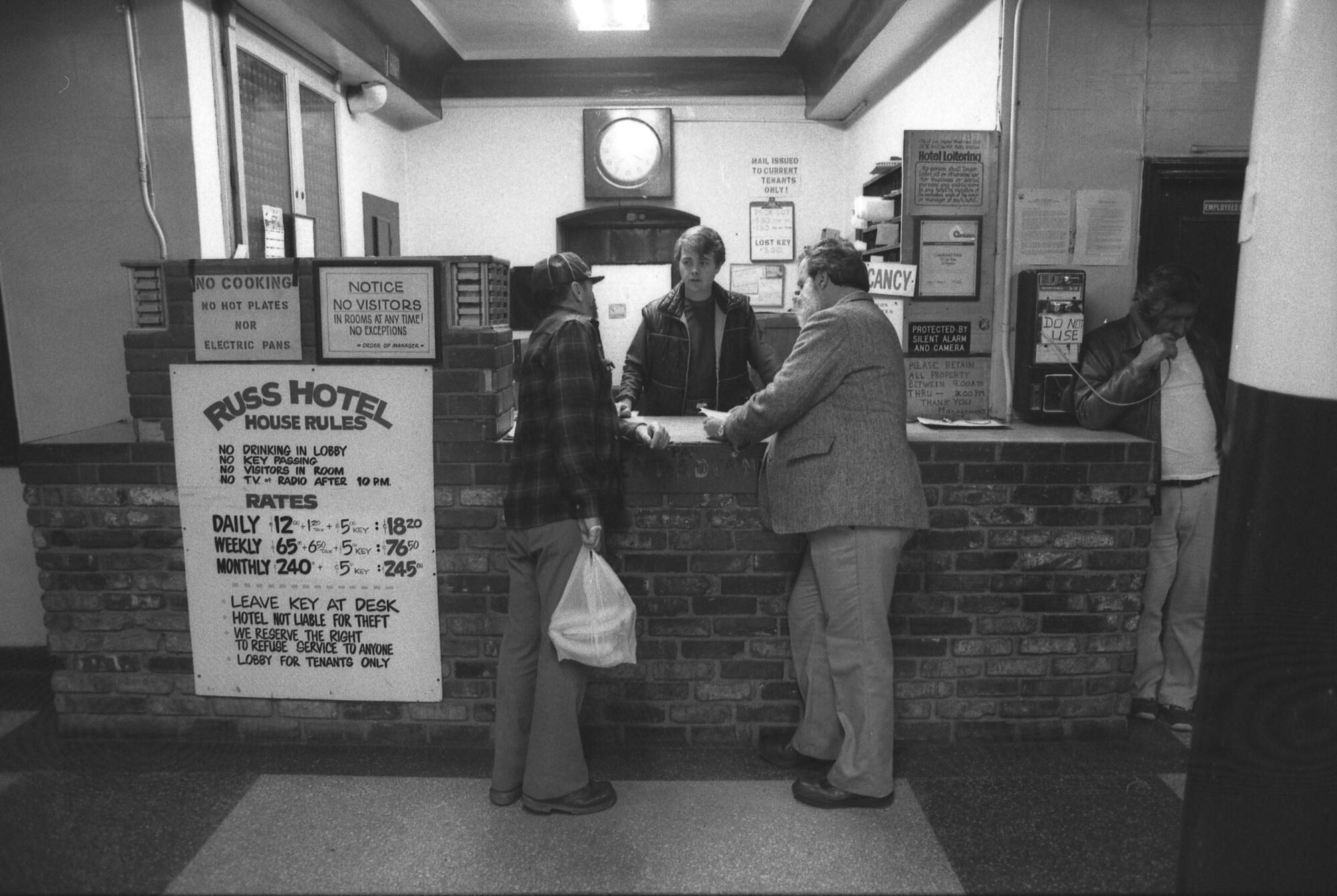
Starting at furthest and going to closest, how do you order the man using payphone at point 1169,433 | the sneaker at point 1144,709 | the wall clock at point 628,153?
the wall clock at point 628,153
the sneaker at point 1144,709
the man using payphone at point 1169,433

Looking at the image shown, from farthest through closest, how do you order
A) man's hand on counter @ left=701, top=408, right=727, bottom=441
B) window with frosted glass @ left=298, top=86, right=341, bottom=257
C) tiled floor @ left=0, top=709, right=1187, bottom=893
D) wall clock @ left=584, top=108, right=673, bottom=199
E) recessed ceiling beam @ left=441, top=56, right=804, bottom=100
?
wall clock @ left=584, top=108, right=673, bottom=199 < recessed ceiling beam @ left=441, top=56, right=804, bottom=100 < window with frosted glass @ left=298, top=86, right=341, bottom=257 < man's hand on counter @ left=701, top=408, right=727, bottom=441 < tiled floor @ left=0, top=709, right=1187, bottom=893

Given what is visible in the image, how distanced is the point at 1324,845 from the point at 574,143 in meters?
6.43

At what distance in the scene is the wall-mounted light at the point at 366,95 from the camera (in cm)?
573

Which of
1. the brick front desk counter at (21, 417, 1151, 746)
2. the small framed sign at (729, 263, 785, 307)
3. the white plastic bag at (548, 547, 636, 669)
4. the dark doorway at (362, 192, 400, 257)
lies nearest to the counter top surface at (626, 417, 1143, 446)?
the brick front desk counter at (21, 417, 1151, 746)

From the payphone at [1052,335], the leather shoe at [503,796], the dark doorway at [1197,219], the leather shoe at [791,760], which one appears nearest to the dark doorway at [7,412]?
the leather shoe at [503,796]

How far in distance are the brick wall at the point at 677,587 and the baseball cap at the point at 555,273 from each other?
0.39m

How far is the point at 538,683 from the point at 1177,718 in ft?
7.93

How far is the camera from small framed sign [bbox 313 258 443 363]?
300 cm

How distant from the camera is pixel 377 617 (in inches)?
123

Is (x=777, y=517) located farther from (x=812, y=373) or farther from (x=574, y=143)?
(x=574, y=143)

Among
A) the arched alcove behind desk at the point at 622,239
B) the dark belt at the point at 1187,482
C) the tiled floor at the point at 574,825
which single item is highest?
the arched alcove behind desk at the point at 622,239

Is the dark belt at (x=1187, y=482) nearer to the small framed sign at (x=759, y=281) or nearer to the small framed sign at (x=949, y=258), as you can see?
the small framed sign at (x=949, y=258)

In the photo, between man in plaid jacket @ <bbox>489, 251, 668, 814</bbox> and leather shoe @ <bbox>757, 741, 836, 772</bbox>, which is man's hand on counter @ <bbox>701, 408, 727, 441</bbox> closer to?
man in plaid jacket @ <bbox>489, 251, 668, 814</bbox>

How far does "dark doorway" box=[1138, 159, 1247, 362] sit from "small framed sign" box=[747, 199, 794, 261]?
360 centimetres
